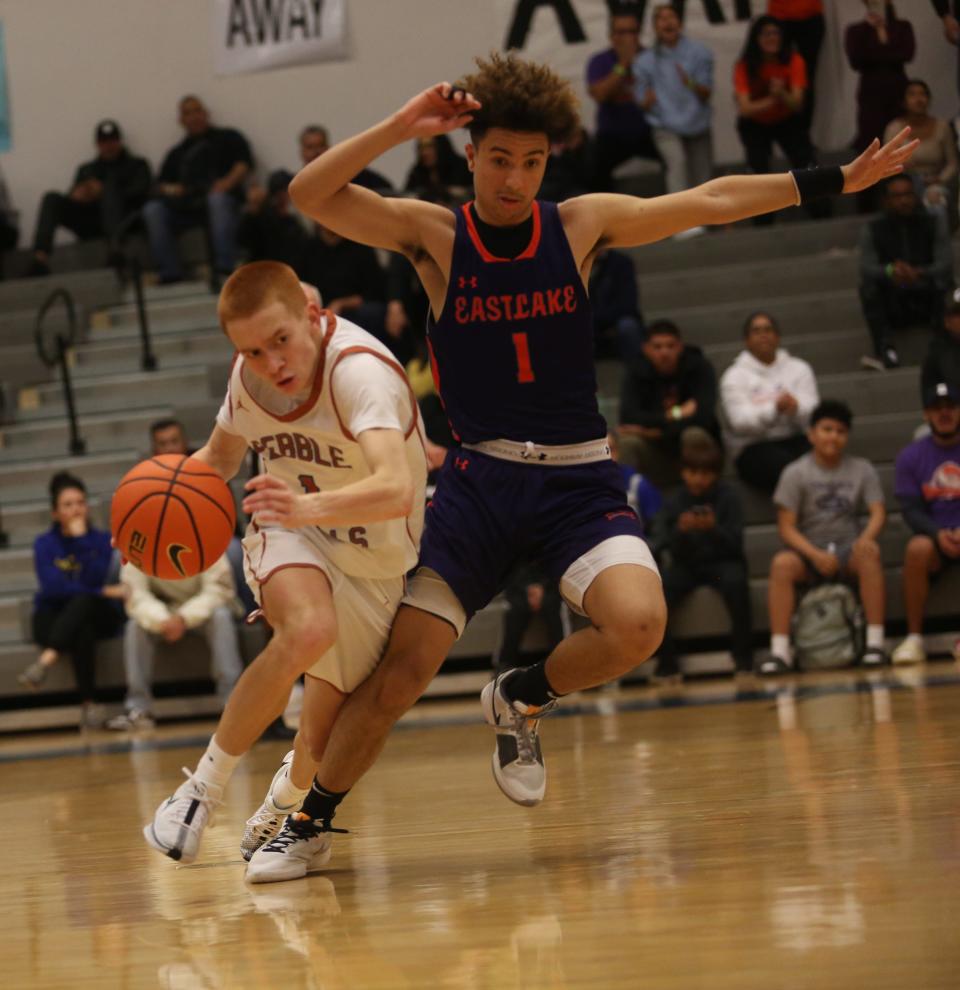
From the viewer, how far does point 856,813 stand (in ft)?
13.5

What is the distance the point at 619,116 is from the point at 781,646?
4871 mm

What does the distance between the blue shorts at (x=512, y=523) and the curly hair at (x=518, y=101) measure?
2.87 feet

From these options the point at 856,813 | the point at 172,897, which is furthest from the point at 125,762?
the point at 856,813

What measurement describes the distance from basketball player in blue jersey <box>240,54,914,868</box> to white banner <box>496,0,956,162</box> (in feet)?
28.4

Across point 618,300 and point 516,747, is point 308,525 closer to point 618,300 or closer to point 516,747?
point 516,747

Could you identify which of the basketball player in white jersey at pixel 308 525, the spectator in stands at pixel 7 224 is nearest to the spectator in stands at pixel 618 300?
the spectator in stands at pixel 7 224

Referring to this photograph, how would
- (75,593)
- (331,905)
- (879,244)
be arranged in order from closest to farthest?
(331,905) < (75,593) < (879,244)

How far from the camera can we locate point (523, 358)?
13.8 ft

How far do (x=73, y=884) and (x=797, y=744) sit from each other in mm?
2724

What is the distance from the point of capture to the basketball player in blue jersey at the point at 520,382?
4.09 meters

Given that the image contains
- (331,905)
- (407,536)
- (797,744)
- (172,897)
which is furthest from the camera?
(797,744)

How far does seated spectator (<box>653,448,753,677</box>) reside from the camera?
900 centimetres

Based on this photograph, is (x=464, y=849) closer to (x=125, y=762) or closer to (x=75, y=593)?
(x=125, y=762)

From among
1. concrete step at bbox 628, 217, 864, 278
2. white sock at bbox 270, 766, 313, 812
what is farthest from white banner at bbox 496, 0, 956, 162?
white sock at bbox 270, 766, 313, 812
